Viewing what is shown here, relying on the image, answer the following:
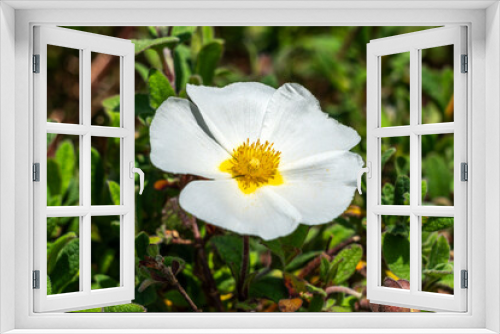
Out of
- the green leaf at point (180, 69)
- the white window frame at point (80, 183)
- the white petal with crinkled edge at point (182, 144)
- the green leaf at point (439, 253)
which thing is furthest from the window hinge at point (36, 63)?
the green leaf at point (439, 253)

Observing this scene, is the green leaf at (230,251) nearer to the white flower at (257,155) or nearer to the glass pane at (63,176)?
the white flower at (257,155)

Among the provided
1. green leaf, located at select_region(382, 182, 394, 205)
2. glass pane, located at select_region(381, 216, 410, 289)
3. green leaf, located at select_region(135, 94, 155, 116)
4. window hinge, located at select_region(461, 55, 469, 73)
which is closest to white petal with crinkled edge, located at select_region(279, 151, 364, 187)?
green leaf, located at select_region(382, 182, 394, 205)

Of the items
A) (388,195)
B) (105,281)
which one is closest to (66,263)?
(105,281)

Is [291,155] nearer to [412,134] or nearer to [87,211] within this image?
[412,134]

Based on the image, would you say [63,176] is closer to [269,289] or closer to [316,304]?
[269,289]

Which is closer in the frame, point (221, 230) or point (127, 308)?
point (127, 308)

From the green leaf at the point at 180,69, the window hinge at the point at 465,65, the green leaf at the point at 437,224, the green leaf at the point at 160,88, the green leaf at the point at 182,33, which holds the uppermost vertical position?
the green leaf at the point at 182,33
